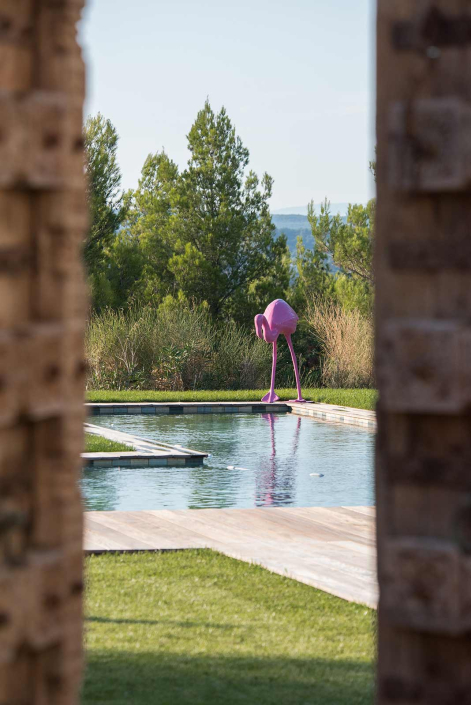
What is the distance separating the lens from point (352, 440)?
42.4ft

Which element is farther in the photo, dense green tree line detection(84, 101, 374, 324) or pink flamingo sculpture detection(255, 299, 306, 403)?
dense green tree line detection(84, 101, 374, 324)

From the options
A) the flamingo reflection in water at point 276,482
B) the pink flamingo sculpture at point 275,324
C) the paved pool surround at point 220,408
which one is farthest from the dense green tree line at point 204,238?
the flamingo reflection in water at point 276,482

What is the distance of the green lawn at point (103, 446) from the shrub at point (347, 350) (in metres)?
8.89

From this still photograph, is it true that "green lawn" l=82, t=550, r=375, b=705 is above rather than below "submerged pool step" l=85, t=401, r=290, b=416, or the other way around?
below

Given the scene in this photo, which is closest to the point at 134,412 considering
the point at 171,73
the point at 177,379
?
the point at 177,379

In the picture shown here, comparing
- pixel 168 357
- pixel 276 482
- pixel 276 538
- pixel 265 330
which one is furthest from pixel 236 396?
pixel 276 538

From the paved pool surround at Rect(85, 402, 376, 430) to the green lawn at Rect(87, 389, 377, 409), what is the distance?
1.23ft

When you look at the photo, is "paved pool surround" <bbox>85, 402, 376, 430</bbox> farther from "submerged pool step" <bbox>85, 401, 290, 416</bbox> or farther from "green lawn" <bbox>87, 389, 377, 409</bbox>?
"green lawn" <bbox>87, 389, 377, 409</bbox>

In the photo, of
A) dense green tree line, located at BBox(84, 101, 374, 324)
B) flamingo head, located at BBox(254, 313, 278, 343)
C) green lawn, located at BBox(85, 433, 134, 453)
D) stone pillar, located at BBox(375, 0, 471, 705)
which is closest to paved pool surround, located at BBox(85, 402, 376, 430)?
flamingo head, located at BBox(254, 313, 278, 343)

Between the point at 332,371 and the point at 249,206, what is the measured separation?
5277mm

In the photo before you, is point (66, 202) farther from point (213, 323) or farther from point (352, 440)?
point (213, 323)

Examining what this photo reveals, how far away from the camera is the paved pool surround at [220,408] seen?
51.2ft

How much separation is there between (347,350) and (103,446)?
9655 millimetres

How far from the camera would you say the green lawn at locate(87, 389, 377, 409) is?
16359 mm
